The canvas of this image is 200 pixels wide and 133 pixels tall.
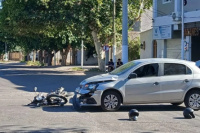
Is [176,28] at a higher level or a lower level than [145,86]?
higher

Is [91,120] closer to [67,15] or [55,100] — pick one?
[55,100]

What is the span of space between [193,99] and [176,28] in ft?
54.4

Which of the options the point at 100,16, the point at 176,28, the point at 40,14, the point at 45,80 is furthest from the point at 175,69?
the point at 40,14

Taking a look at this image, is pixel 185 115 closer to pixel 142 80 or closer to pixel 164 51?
pixel 142 80

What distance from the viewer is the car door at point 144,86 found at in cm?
1281

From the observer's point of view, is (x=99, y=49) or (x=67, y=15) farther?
(x=99, y=49)

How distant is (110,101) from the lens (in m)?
12.8

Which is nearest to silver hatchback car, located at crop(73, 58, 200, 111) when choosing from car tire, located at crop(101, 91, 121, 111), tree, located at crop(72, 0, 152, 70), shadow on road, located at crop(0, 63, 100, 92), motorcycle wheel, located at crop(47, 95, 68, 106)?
car tire, located at crop(101, 91, 121, 111)

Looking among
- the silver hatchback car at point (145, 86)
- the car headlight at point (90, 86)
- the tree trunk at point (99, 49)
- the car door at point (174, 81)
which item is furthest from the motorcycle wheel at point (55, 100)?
the tree trunk at point (99, 49)

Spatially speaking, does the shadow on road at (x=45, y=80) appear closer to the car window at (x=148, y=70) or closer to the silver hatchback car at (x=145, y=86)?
the silver hatchback car at (x=145, y=86)

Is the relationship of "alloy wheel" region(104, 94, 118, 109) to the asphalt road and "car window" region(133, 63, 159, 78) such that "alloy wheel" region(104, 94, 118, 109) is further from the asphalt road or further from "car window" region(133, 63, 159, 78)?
"car window" region(133, 63, 159, 78)

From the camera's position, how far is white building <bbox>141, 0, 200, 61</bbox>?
89.6 ft

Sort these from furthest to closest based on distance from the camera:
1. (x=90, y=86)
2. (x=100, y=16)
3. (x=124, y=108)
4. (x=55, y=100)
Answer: (x=100, y=16) < (x=55, y=100) < (x=124, y=108) < (x=90, y=86)

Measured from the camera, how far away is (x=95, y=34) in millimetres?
36812
